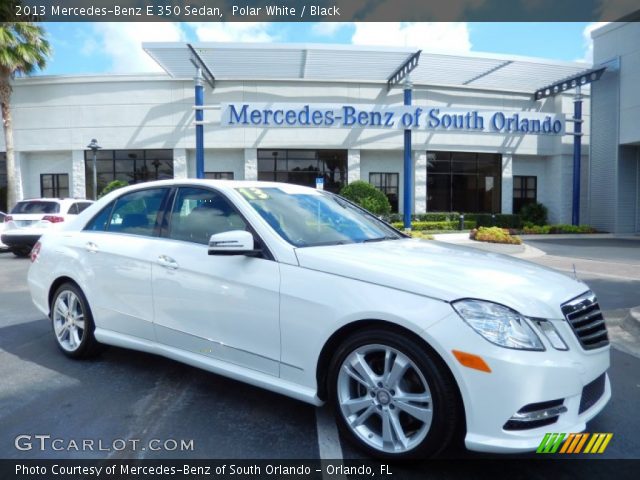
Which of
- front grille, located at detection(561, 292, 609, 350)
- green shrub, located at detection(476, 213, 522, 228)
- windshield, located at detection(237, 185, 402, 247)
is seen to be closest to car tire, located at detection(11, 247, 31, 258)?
windshield, located at detection(237, 185, 402, 247)

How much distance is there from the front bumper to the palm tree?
23121 millimetres

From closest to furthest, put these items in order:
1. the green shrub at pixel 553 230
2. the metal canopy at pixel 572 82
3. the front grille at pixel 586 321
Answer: the front grille at pixel 586 321, the metal canopy at pixel 572 82, the green shrub at pixel 553 230

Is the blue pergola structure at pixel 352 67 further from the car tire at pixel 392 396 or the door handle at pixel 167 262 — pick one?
the car tire at pixel 392 396

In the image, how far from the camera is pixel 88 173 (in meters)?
23.3

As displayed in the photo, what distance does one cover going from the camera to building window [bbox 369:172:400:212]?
24.1 meters

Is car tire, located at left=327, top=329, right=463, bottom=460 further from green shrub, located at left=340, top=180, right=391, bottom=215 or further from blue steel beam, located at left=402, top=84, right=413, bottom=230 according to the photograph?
blue steel beam, located at left=402, top=84, right=413, bottom=230

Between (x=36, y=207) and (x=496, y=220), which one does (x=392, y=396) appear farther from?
(x=496, y=220)

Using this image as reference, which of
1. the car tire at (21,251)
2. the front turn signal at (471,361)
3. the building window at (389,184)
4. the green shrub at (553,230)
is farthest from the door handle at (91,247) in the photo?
the green shrub at (553,230)

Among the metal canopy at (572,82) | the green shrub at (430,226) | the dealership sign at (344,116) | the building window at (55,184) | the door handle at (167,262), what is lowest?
the green shrub at (430,226)

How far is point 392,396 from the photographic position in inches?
103

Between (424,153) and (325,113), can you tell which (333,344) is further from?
(424,153)

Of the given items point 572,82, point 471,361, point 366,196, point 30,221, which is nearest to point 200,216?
point 471,361

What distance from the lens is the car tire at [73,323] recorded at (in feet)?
14.0

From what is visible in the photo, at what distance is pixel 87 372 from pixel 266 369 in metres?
1.99
